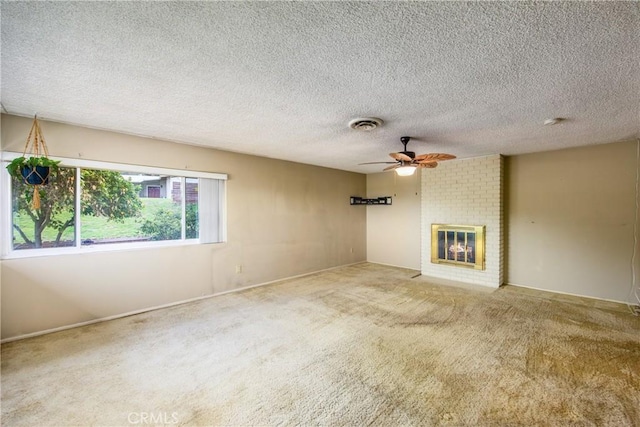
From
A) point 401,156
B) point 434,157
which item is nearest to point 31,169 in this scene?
point 401,156

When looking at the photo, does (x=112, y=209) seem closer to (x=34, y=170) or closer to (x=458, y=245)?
(x=34, y=170)

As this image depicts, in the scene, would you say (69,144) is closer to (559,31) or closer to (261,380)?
(261,380)

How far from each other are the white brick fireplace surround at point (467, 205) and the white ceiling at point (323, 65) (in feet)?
5.57

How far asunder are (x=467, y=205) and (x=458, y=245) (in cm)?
81

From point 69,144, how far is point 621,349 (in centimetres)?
638

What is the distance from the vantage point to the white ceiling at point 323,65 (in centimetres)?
139

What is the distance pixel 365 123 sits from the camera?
3020 mm

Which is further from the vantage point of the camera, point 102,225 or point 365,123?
point 102,225

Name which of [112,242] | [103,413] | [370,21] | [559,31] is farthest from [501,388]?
[112,242]

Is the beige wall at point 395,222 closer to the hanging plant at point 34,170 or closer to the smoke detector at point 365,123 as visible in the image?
the smoke detector at point 365,123

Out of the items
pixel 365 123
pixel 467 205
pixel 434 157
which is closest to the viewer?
pixel 365 123

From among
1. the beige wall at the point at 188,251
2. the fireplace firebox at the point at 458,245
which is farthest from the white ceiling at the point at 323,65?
the fireplace firebox at the point at 458,245

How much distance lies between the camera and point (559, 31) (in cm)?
149

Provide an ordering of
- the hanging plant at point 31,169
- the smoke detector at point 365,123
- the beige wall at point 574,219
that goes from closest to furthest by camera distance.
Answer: the hanging plant at point 31,169 → the smoke detector at point 365,123 → the beige wall at point 574,219
